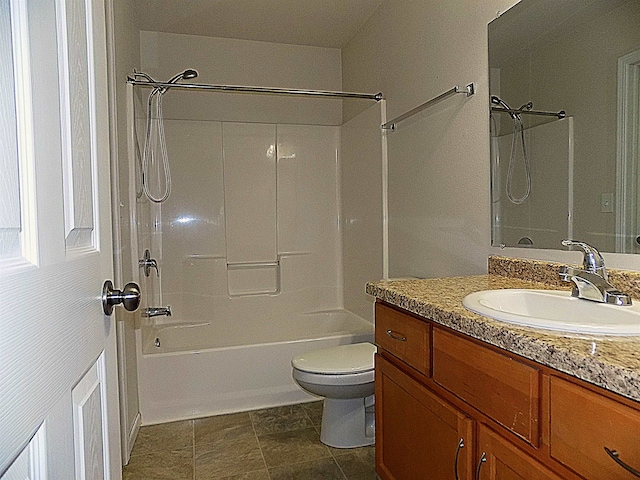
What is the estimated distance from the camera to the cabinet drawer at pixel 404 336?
52.5 inches

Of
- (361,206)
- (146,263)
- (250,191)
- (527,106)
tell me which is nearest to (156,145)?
(250,191)

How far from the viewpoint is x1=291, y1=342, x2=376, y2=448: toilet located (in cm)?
211

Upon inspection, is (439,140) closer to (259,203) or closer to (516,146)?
(516,146)

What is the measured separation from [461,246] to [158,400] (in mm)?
1800

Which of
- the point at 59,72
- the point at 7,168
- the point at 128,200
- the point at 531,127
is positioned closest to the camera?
the point at 7,168

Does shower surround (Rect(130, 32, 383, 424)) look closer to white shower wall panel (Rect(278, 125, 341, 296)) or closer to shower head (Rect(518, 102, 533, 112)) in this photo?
white shower wall panel (Rect(278, 125, 341, 296))

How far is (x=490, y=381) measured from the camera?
3.40 feet

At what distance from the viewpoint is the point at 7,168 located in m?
0.48

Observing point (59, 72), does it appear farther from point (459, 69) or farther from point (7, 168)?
point (459, 69)

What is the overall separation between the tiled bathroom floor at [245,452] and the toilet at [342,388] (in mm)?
73

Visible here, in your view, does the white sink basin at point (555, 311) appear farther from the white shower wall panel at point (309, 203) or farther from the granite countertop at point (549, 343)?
the white shower wall panel at point (309, 203)

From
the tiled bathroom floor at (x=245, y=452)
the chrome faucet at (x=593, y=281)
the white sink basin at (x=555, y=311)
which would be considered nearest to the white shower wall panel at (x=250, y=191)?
the tiled bathroom floor at (x=245, y=452)

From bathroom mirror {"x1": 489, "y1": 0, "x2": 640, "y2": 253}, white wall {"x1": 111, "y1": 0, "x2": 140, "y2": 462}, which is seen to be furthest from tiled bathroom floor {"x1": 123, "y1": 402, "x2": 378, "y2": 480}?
bathroom mirror {"x1": 489, "y1": 0, "x2": 640, "y2": 253}

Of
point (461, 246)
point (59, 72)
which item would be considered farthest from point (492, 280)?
point (59, 72)
